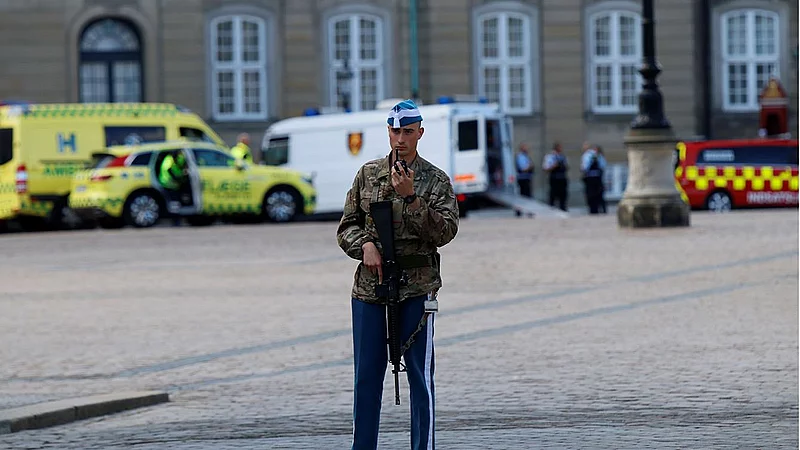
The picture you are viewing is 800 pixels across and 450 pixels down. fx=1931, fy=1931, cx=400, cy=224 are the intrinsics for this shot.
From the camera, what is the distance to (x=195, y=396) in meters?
11.4

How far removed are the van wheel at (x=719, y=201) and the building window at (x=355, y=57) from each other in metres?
9.70

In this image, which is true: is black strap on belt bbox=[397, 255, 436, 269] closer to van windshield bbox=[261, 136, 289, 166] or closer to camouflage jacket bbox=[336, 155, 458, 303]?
camouflage jacket bbox=[336, 155, 458, 303]

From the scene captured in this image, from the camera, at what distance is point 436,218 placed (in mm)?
7301

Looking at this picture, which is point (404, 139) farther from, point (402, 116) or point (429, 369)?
point (429, 369)

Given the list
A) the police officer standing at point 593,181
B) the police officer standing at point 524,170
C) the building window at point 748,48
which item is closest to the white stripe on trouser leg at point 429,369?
the police officer standing at point 593,181

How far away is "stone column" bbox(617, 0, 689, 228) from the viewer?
26.7m

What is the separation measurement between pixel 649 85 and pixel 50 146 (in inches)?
464

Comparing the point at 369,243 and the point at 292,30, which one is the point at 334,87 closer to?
the point at 292,30

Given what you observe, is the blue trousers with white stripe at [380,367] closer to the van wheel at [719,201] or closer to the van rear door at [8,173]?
the van rear door at [8,173]

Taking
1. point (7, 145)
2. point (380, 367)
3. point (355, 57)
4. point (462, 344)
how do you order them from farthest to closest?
point (355, 57), point (7, 145), point (462, 344), point (380, 367)

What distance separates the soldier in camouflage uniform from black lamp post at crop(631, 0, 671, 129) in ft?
63.9

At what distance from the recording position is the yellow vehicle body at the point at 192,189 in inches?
1277

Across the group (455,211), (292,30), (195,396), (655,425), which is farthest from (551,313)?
(292,30)

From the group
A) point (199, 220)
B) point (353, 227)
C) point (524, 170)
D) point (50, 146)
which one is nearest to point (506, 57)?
point (524, 170)
